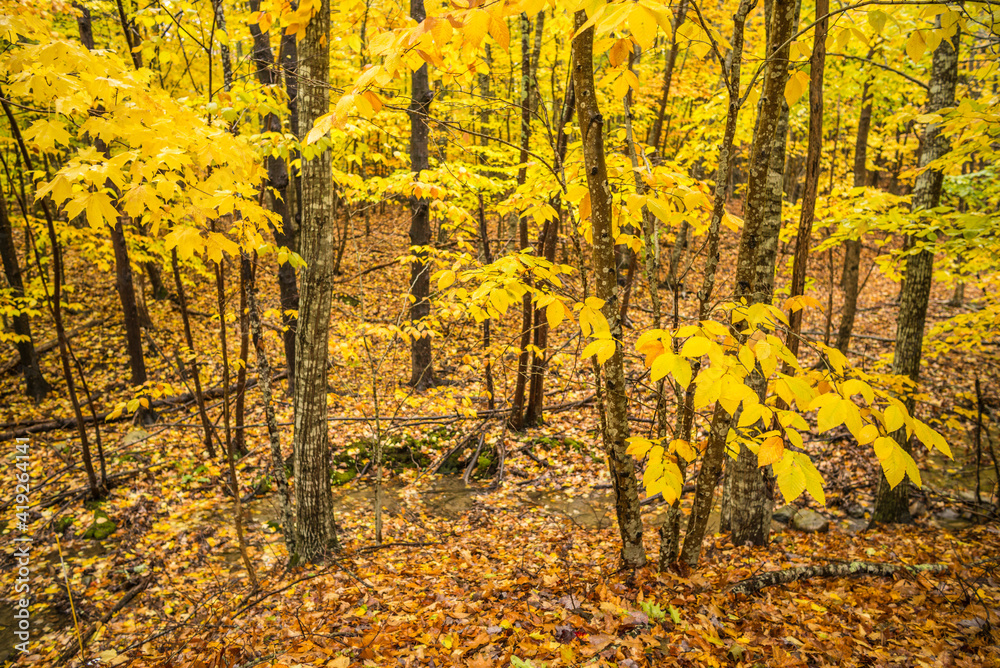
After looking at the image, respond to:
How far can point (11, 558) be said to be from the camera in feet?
18.9

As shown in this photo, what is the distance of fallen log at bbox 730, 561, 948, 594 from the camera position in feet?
11.7

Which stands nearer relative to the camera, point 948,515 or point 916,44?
point 916,44

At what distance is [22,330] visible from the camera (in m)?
9.62

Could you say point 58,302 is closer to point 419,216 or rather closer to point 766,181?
point 419,216

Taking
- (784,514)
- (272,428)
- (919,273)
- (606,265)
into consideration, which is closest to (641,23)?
(606,265)

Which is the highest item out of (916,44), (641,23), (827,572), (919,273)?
(916,44)

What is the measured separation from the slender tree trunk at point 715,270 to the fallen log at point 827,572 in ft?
1.81

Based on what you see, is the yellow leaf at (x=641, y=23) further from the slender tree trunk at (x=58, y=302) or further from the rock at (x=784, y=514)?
the rock at (x=784, y=514)

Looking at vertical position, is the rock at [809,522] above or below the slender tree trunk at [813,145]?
below

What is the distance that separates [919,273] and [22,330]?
50.9 ft

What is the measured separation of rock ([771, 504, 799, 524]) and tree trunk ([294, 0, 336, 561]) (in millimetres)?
5790

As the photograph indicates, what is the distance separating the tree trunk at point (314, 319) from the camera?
172 inches

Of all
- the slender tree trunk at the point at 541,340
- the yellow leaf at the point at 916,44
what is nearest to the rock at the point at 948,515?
the slender tree trunk at the point at 541,340

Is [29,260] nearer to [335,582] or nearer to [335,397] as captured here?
[335,397]
